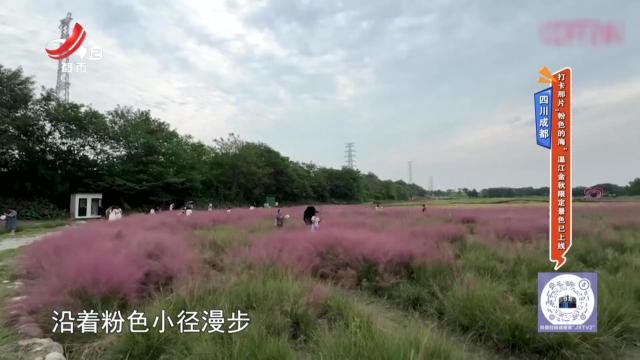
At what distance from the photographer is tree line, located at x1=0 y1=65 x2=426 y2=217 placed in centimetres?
2756

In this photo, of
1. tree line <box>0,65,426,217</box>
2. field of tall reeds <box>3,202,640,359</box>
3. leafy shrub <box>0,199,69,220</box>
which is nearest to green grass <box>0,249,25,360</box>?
field of tall reeds <box>3,202,640,359</box>

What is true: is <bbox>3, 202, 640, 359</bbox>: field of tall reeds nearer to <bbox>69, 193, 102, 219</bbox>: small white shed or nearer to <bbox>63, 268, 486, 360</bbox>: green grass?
<bbox>63, 268, 486, 360</bbox>: green grass

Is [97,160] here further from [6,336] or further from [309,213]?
[6,336]

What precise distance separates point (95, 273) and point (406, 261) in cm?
510

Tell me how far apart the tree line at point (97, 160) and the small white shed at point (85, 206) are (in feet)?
10.8

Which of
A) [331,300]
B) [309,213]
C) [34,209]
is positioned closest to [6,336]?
[331,300]

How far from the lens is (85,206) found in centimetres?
2728

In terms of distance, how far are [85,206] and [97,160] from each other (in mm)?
7499

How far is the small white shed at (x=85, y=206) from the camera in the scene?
86.9ft

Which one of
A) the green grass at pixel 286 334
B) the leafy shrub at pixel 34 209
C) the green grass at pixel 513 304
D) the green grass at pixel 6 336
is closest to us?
the green grass at pixel 286 334

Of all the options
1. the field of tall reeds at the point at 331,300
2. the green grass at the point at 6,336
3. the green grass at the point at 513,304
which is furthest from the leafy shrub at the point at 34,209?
the green grass at the point at 513,304

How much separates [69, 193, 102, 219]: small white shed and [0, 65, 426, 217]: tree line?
328cm

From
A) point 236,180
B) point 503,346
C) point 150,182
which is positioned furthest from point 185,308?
point 236,180

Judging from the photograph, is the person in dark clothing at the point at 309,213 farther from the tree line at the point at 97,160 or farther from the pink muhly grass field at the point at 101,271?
the tree line at the point at 97,160
